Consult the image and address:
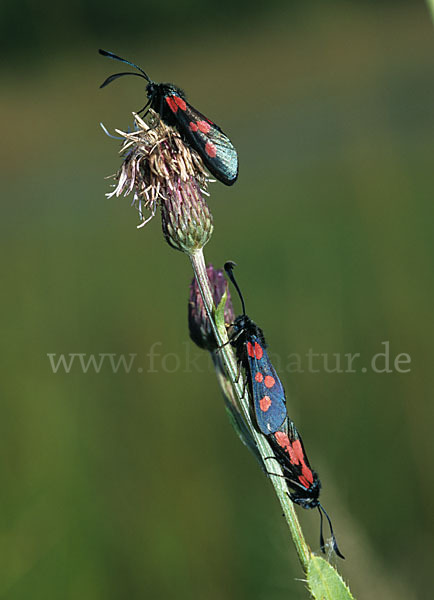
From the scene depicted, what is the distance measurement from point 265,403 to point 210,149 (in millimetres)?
502

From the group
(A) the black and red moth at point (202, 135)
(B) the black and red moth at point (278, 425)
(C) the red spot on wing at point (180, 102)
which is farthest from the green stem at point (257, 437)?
(C) the red spot on wing at point (180, 102)

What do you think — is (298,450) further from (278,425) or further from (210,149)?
(210,149)

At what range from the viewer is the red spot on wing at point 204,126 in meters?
1.09

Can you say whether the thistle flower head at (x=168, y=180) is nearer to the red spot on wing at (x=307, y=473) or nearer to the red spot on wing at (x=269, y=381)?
the red spot on wing at (x=269, y=381)

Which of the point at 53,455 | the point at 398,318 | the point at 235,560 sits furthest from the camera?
the point at 398,318

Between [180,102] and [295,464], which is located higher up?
[180,102]

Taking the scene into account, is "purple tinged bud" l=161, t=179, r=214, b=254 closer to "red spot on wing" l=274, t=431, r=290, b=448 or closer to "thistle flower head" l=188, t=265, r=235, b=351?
"thistle flower head" l=188, t=265, r=235, b=351

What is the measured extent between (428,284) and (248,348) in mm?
2275

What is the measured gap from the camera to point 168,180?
1121mm

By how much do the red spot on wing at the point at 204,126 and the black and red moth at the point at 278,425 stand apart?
272mm

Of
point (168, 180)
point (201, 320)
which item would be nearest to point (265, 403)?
point (201, 320)

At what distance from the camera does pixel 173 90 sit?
113 cm

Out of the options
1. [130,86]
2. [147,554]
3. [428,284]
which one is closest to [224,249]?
[428,284]

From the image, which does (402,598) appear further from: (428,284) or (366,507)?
(428,284)
